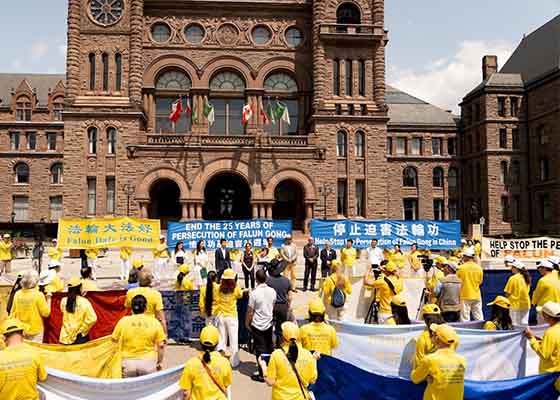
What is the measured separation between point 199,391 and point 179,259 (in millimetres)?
11216

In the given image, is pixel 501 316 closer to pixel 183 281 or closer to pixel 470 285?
pixel 470 285

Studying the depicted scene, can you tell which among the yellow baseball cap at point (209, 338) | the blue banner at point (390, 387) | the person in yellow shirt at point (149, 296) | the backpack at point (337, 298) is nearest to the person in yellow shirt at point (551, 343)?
the blue banner at point (390, 387)

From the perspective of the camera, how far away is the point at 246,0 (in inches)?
1492

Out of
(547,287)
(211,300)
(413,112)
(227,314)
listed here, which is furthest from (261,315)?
(413,112)

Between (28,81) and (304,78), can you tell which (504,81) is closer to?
(304,78)

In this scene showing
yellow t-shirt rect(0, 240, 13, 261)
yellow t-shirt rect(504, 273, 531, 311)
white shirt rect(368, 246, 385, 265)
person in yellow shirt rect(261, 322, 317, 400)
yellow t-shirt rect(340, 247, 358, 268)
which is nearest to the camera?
person in yellow shirt rect(261, 322, 317, 400)

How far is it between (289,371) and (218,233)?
475 inches

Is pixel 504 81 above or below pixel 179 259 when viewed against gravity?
above

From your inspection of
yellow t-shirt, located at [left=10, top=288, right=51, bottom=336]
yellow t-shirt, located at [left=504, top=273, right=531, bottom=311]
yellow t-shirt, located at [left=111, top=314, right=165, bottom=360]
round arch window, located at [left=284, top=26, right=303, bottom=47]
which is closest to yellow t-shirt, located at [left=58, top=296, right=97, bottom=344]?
yellow t-shirt, located at [left=10, top=288, right=51, bottom=336]

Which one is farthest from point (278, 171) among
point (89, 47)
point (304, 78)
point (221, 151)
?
point (89, 47)

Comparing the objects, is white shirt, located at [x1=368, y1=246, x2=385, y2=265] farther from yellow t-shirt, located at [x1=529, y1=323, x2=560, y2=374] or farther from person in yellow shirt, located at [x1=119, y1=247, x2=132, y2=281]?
yellow t-shirt, located at [x1=529, y1=323, x2=560, y2=374]

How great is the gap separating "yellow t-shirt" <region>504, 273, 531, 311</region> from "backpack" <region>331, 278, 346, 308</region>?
310 cm

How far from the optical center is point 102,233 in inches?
675

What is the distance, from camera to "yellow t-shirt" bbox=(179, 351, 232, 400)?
4.70 metres
